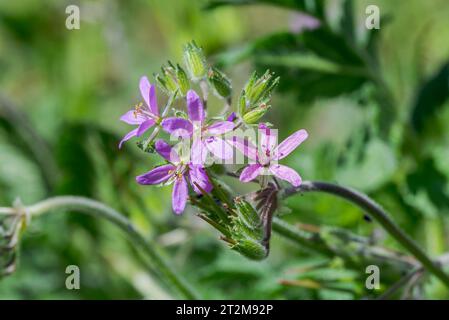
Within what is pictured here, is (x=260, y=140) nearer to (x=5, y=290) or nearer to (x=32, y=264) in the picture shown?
(x=5, y=290)

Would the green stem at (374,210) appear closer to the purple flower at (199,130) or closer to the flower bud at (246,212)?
the flower bud at (246,212)

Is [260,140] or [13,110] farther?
[13,110]

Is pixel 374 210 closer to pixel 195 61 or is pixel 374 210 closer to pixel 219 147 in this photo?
pixel 219 147

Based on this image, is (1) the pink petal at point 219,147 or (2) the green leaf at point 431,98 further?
(2) the green leaf at point 431,98

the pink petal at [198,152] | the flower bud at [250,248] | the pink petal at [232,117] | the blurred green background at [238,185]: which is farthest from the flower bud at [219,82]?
the blurred green background at [238,185]

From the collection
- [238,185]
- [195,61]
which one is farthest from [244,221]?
[238,185]

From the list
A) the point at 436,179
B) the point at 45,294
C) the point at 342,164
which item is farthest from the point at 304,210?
the point at 45,294

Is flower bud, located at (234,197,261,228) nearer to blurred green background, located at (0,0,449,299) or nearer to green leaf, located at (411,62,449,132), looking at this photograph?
blurred green background, located at (0,0,449,299)
